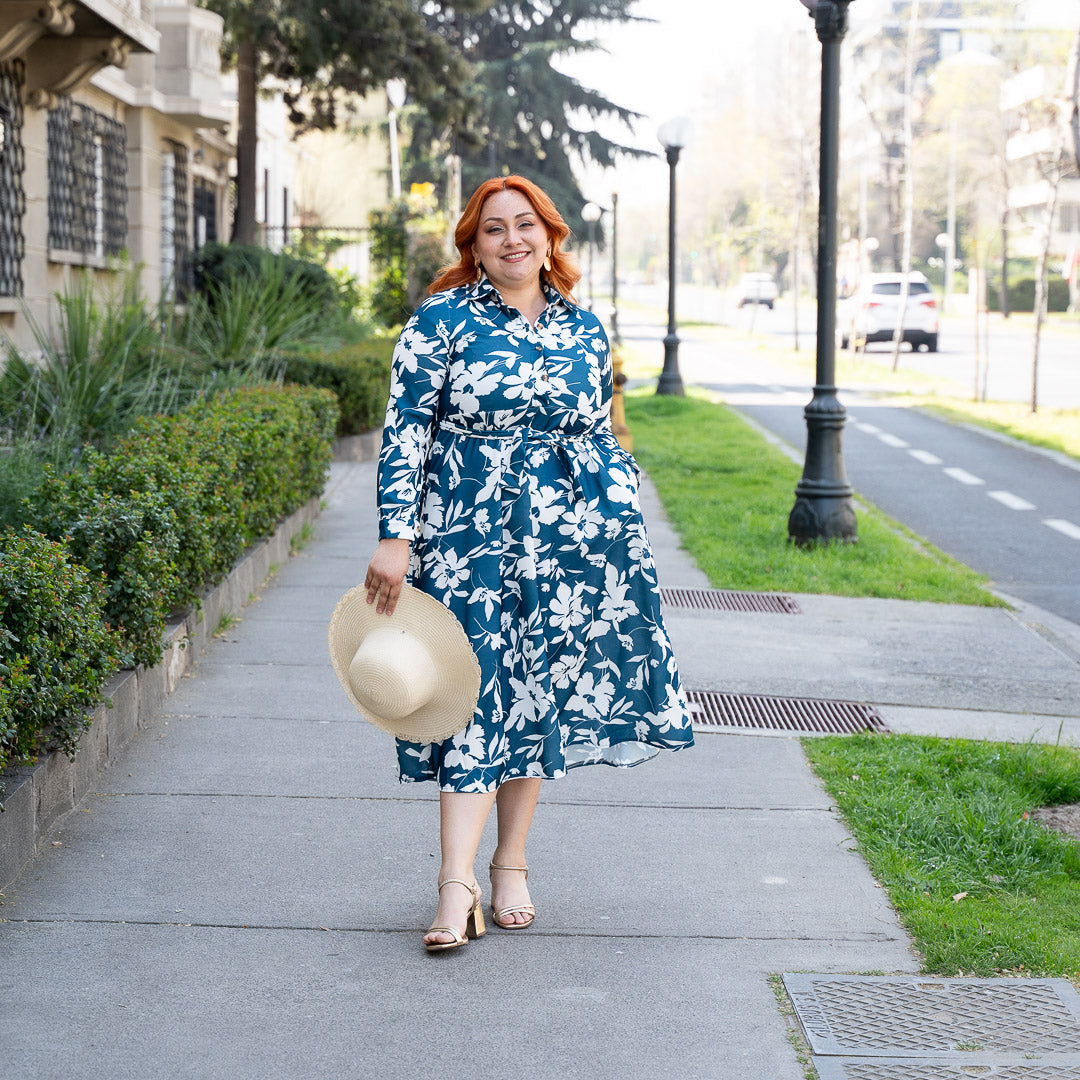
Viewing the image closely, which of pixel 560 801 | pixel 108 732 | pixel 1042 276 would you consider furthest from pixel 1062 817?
pixel 1042 276

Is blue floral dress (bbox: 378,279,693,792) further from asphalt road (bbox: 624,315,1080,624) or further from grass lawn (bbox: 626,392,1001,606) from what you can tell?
asphalt road (bbox: 624,315,1080,624)

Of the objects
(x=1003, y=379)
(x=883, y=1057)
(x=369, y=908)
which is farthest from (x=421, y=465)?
→ (x=1003, y=379)

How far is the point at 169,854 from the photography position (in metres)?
4.20

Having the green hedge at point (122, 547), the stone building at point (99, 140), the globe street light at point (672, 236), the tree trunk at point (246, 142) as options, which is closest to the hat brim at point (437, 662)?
the green hedge at point (122, 547)

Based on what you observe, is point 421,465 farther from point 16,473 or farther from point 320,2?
point 320,2

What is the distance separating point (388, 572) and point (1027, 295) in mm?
63560

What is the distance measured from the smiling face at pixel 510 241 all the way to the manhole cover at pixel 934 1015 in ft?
5.94

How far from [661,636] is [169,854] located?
155cm

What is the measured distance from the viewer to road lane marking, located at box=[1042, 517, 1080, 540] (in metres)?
11.6

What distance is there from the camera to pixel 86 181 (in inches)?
648

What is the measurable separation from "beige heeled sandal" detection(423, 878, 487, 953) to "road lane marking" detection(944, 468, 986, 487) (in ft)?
37.9

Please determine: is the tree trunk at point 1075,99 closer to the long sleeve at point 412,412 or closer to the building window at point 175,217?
the building window at point 175,217

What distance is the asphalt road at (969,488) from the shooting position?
406 inches

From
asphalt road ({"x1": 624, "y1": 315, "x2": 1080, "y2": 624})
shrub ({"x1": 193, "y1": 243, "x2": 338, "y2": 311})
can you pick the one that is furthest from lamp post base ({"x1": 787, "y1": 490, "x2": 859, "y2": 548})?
shrub ({"x1": 193, "y1": 243, "x2": 338, "y2": 311})
